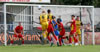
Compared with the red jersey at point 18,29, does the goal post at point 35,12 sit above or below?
above

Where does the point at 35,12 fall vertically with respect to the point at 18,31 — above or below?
above

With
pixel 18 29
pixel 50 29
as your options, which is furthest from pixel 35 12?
pixel 50 29

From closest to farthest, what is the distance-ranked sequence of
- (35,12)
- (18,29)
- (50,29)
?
(50,29) → (18,29) → (35,12)

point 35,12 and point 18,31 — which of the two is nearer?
point 18,31

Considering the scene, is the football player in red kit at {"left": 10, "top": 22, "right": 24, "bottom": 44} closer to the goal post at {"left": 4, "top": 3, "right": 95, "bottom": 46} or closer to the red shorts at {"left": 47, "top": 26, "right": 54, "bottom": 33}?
the goal post at {"left": 4, "top": 3, "right": 95, "bottom": 46}

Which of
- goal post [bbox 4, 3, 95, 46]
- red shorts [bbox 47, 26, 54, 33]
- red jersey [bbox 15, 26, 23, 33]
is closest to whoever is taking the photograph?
red shorts [bbox 47, 26, 54, 33]

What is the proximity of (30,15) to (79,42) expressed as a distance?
12.1 feet

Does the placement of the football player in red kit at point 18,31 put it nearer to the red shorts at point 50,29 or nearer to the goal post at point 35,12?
the goal post at point 35,12

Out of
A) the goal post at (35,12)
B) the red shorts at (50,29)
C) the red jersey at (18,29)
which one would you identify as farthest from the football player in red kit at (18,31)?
the red shorts at (50,29)

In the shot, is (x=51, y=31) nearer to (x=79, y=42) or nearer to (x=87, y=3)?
(x=79, y=42)

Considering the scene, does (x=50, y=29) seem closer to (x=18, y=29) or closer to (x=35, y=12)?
(x=18, y=29)

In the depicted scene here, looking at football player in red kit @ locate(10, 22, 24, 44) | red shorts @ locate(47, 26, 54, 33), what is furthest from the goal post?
red shorts @ locate(47, 26, 54, 33)

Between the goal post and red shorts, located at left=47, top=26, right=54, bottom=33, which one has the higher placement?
the goal post

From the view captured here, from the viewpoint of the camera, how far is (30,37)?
84.9ft
